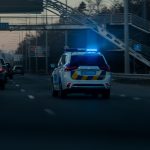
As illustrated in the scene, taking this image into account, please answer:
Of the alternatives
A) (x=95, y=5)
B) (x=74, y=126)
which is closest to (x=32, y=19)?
(x=95, y=5)

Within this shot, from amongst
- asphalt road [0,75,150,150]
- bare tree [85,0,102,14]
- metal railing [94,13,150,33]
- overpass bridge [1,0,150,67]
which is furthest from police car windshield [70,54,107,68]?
bare tree [85,0,102,14]

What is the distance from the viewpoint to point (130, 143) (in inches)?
516

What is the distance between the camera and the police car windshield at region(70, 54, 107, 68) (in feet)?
88.6

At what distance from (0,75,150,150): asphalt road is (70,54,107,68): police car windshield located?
319cm

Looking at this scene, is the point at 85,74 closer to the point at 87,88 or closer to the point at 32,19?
the point at 87,88

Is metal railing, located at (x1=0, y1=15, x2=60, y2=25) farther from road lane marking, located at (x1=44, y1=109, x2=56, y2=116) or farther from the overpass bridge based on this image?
road lane marking, located at (x1=44, y1=109, x2=56, y2=116)

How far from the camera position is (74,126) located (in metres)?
16.1

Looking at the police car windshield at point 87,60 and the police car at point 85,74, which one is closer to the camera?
the police car at point 85,74

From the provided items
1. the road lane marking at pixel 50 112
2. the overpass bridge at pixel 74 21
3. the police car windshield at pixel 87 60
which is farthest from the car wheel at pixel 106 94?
the overpass bridge at pixel 74 21

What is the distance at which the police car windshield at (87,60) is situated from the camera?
27000 mm

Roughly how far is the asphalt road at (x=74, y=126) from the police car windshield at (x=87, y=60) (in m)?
3.19

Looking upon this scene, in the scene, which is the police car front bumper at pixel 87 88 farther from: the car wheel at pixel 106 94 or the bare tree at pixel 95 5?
the bare tree at pixel 95 5

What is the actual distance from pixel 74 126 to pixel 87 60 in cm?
1104

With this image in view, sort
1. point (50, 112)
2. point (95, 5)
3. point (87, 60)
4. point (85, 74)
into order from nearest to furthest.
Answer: point (50, 112) < point (85, 74) < point (87, 60) < point (95, 5)
